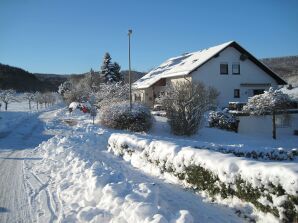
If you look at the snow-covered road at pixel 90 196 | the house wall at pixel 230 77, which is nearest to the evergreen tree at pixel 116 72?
the house wall at pixel 230 77

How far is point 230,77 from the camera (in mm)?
33719

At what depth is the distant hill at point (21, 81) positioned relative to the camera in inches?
4168

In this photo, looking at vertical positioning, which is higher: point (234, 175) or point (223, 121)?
point (223, 121)

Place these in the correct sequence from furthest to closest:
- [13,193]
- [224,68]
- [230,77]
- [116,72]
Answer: [116,72]
[230,77]
[224,68]
[13,193]

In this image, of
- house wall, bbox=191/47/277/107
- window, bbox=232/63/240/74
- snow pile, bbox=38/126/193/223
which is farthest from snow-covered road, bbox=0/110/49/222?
window, bbox=232/63/240/74

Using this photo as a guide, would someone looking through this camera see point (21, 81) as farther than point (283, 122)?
Yes

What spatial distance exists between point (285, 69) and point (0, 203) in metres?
88.1

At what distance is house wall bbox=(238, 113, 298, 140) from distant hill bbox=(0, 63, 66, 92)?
286ft

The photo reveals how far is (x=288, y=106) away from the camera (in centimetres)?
2352

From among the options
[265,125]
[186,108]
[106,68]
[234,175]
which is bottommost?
[265,125]

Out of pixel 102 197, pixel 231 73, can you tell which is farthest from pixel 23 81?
pixel 102 197

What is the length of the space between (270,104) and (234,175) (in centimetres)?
1743

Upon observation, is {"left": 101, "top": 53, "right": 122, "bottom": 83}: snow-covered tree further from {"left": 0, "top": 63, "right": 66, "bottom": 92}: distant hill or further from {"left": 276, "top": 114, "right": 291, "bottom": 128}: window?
{"left": 0, "top": 63, "right": 66, "bottom": 92}: distant hill

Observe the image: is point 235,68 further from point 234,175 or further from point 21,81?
point 21,81
